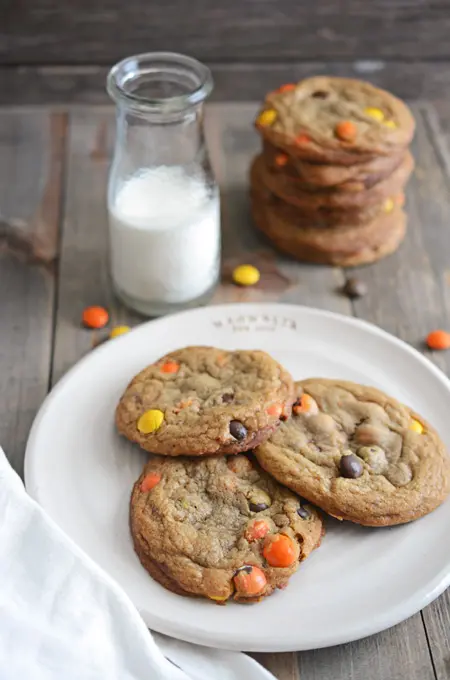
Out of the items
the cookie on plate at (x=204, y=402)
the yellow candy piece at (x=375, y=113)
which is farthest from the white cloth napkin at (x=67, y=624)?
the yellow candy piece at (x=375, y=113)

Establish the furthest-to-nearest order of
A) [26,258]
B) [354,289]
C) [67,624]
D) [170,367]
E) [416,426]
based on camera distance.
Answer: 1. [26,258]
2. [354,289]
3. [170,367]
4. [416,426]
5. [67,624]

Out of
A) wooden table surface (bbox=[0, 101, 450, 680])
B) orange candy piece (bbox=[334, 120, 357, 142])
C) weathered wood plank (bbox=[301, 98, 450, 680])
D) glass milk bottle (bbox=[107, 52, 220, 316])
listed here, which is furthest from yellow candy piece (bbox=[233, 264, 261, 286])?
orange candy piece (bbox=[334, 120, 357, 142])

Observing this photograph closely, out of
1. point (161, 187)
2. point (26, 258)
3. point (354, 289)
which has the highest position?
point (161, 187)

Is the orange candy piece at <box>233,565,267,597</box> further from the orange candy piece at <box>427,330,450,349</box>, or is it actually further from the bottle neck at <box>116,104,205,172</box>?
the bottle neck at <box>116,104,205,172</box>

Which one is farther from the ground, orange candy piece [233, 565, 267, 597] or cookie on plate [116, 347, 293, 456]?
cookie on plate [116, 347, 293, 456]

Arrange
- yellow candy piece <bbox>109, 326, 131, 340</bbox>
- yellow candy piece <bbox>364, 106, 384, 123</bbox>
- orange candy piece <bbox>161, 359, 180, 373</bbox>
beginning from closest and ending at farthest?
orange candy piece <bbox>161, 359, 180, 373</bbox> → yellow candy piece <bbox>109, 326, 131, 340</bbox> → yellow candy piece <bbox>364, 106, 384, 123</bbox>

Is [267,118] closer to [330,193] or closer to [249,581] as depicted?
[330,193]

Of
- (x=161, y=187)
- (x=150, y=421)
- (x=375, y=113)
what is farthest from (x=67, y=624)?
(x=375, y=113)

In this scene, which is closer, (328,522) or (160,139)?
(328,522)
